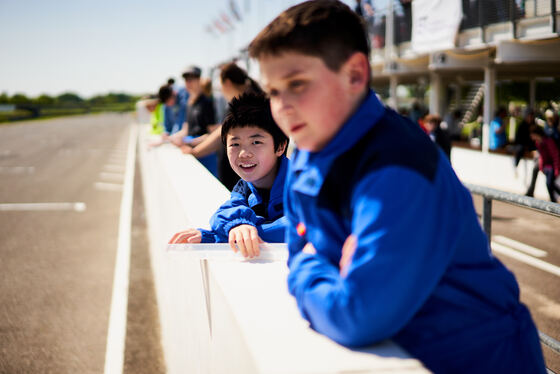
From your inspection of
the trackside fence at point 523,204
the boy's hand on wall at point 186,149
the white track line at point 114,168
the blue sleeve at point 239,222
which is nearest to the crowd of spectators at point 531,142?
the boy's hand on wall at point 186,149

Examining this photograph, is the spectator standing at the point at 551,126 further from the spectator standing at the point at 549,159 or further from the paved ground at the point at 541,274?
the paved ground at the point at 541,274

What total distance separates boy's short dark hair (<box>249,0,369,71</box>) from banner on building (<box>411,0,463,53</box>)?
1471 cm

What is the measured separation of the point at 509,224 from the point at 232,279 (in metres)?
8.37

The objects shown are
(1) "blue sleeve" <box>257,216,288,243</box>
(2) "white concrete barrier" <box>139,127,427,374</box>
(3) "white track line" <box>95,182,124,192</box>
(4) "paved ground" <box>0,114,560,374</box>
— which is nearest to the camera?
(2) "white concrete barrier" <box>139,127,427,374</box>

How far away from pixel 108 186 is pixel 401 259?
13.9m

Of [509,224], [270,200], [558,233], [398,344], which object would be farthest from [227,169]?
[509,224]

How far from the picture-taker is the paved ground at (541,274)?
2568 mm

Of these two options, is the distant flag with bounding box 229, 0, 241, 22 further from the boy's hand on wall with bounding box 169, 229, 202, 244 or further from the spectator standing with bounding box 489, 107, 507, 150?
the boy's hand on wall with bounding box 169, 229, 202, 244

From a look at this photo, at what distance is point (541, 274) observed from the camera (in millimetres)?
6055

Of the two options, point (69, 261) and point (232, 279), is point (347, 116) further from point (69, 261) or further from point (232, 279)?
point (69, 261)

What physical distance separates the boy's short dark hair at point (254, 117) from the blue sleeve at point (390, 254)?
1.61m

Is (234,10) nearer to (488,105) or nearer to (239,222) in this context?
(488,105)

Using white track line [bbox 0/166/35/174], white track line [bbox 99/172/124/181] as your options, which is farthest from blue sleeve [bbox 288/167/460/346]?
white track line [bbox 0/166/35/174]

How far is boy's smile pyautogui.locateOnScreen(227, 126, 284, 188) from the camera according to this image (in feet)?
8.69
